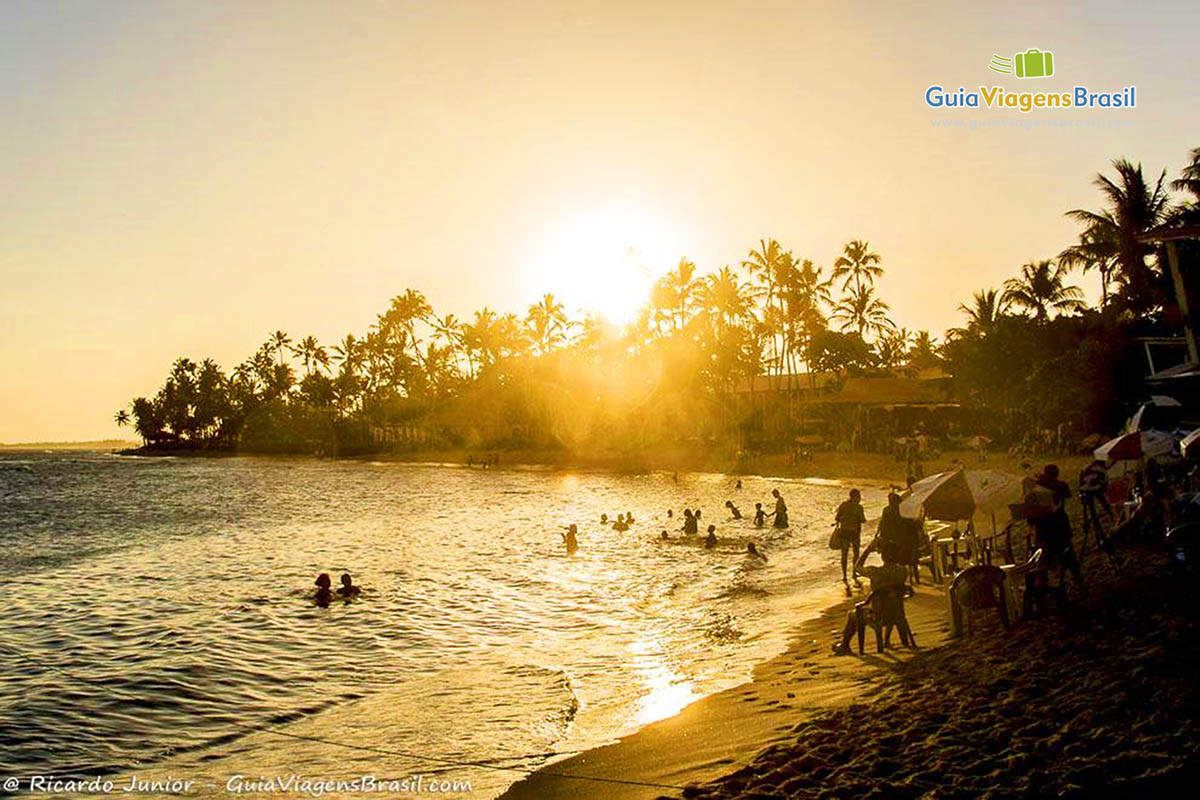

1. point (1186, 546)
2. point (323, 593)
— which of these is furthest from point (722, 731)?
point (323, 593)

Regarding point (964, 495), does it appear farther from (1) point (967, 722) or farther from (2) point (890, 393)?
(2) point (890, 393)

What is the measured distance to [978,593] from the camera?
423 inches

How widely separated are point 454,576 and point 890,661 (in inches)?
628

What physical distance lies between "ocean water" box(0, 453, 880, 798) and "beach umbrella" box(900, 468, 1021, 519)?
320cm

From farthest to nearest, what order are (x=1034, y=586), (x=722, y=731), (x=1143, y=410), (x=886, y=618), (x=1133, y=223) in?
(x=1133, y=223) < (x=1143, y=410) < (x=886, y=618) < (x=1034, y=586) < (x=722, y=731)

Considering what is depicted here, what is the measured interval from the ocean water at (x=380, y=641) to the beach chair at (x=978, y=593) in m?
3.02

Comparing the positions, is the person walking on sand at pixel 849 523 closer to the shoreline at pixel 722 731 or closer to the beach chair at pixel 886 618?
the shoreline at pixel 722 731

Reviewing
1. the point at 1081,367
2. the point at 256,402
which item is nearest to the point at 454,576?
the point at 1081,367

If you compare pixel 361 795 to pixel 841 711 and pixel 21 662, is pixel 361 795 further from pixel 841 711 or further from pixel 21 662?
pixel 21 662

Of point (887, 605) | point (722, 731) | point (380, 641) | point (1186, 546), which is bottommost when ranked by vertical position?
point (380, 641)

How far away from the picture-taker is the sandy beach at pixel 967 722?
20.3ft

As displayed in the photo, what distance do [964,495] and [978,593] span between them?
8.56ft

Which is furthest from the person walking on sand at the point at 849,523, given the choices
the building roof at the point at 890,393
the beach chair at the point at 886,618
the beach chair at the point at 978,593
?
the building roof at the point at 890,393

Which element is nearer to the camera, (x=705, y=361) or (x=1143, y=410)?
(x=1143, y=410)
